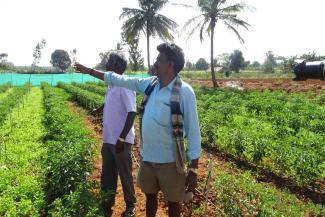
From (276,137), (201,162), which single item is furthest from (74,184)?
(276,137)

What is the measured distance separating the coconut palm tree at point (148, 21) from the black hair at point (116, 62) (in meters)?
28.6

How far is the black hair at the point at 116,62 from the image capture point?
4414 mm

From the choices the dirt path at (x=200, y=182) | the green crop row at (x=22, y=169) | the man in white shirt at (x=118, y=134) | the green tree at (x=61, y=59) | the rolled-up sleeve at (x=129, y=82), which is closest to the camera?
the rolled-up sleeve at (x=129, y=82)

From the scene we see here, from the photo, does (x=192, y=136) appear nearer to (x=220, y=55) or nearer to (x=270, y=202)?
(x=270, y=202)

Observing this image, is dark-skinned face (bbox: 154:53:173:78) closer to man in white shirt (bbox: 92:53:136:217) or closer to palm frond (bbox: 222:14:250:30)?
man in white shirt (bbox: 92:53:136:217)

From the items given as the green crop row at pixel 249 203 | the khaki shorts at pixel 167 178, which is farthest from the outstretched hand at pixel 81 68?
the green crop row at pixel 249 203

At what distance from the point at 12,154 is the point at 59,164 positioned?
10.7 ft

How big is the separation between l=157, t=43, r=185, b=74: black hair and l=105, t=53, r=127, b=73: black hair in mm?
1088

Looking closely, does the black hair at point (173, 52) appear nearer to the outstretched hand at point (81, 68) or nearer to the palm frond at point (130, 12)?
the outstretched hand at point (81, 68)

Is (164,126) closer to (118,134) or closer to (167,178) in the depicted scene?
(167,178)

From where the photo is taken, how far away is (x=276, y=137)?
31.3ft

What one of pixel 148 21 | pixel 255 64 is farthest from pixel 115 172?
pixel 255 64

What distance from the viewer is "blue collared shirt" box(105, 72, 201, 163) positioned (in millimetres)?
3381

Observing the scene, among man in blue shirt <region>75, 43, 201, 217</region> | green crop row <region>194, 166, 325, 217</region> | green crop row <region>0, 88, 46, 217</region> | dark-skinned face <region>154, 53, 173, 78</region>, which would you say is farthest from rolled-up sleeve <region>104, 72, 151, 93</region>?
green crop row <region>0, 88, 46, 217</region>
